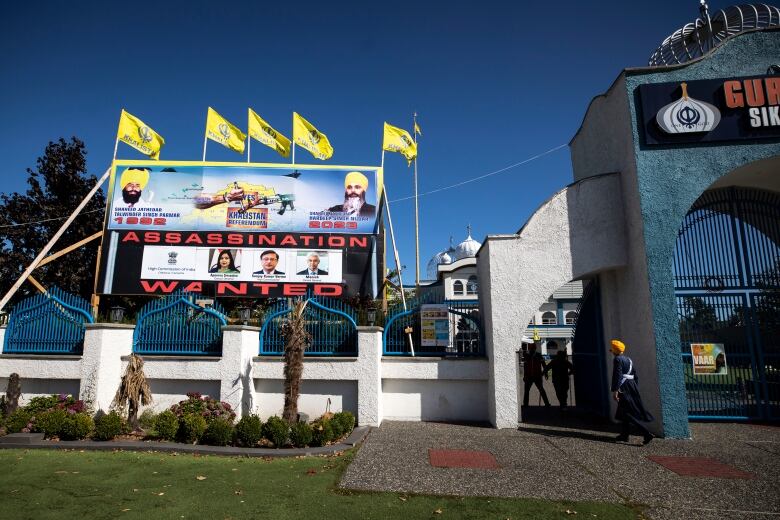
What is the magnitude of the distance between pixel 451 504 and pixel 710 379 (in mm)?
7401

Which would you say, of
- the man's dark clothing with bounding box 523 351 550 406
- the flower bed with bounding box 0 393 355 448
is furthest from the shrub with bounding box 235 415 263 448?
the man's dark clothing with bounding box 523 351 550 406

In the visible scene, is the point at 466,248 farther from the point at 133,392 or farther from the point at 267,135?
the point at 133,392

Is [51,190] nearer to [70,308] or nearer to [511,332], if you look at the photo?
[70,308]

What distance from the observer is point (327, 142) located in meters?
19.8

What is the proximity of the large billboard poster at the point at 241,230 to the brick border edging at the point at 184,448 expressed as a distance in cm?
933

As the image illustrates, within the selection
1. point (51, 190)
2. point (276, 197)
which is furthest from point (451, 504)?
point (51, 190)

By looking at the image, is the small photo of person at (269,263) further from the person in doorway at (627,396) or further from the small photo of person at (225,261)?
the person in doorway at (627,396)

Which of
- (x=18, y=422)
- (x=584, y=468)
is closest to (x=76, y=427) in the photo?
(x=18, y=422)

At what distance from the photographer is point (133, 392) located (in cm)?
852

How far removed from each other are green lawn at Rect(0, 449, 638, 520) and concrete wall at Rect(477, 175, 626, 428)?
13.9 ft

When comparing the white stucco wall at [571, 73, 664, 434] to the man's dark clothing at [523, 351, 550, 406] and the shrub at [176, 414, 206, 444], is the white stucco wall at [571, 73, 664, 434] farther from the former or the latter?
the shrub at [176, 414, 206, 444]

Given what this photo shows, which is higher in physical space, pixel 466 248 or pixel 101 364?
pixel 466 248

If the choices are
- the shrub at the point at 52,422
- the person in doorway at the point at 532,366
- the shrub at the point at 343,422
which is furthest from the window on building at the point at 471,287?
the shrub at the point at 52,422

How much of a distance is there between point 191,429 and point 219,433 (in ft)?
1.89
